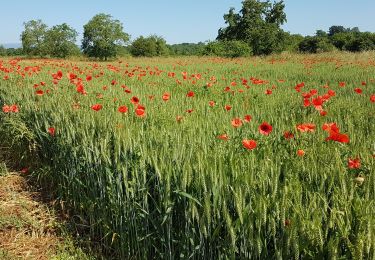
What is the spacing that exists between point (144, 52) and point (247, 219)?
52406 millimetres

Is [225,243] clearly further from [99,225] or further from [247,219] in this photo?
→ [99,225]

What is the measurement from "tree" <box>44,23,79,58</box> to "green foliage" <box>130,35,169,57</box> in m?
8.03

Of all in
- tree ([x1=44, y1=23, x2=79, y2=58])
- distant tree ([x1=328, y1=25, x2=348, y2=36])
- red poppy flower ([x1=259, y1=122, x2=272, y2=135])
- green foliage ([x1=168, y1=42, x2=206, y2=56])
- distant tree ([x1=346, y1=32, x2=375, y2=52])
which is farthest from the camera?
distant tree ([x1=328, y1=25, x2=348, y2=36])

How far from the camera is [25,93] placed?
505cm

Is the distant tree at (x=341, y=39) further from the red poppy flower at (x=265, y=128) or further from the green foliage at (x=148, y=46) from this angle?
the red poppy flower at (x=265, y=128)

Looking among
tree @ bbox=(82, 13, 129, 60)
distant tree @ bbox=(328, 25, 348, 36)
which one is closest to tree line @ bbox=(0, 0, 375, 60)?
tree @ bbox=(82, 13, 129, 60)

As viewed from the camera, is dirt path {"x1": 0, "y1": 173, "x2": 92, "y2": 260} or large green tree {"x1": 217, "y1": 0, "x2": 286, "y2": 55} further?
large green tree {"x1": 217, "y1": 0, "x2": 286, "y2": 55}

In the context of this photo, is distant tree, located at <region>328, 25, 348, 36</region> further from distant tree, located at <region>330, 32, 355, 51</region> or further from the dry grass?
the dry grass

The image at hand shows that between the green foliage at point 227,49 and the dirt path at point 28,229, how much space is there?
26901 mm

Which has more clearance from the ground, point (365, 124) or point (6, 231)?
point (365, 124)

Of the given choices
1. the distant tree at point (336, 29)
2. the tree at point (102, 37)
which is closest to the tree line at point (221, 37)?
the tree at point (102, 37)

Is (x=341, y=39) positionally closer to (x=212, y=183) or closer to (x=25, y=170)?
(x=25, y=170)

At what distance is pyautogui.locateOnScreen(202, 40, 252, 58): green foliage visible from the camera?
30.1 meters

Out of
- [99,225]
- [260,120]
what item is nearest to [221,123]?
[260,120]
